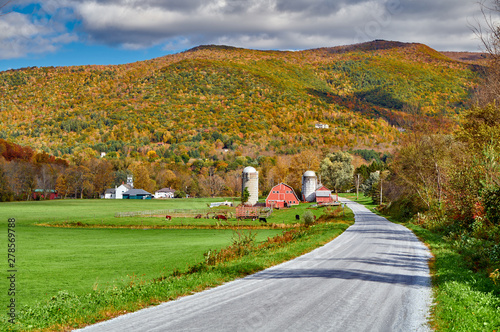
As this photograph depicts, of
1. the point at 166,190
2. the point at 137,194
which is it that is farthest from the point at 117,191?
the point at 166,190

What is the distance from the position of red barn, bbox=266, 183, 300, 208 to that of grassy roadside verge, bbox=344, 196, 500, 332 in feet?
275

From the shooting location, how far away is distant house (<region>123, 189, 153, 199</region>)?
14612cm

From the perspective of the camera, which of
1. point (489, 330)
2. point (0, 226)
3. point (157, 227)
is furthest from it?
point (157, 227)

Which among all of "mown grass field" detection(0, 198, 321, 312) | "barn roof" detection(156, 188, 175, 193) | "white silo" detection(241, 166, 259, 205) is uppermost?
"white silo" detection(241, 166, 259, 205)

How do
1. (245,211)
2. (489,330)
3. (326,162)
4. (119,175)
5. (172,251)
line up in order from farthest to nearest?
(119,175) → (326,162) → (245,211) → (172,251) → (489,330)

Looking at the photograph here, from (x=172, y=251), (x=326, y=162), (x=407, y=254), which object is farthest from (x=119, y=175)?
(x=407, y=254)

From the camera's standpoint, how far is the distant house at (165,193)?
152 m

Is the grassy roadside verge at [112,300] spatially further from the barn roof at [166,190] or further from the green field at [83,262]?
the barn roof at [166,190]

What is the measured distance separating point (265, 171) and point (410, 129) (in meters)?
99.5

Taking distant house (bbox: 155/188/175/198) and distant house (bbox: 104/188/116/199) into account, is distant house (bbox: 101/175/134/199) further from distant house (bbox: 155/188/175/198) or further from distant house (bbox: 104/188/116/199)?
distant house (bbox: 155/188/175/198)

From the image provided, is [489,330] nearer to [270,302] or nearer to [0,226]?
[270,302]

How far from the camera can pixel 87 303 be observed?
1120 centimetres

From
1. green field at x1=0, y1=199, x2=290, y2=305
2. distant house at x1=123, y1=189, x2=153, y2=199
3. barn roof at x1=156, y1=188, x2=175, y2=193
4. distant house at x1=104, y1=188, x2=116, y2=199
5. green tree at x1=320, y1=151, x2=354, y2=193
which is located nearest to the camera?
green field at x1=0, y1=199, x2=290, y2=305

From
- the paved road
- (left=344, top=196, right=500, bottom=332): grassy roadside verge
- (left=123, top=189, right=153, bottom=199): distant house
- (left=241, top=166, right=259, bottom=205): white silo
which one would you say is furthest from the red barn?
(left=344, top=196, right=500, bottom=332): grassy roadside verge
